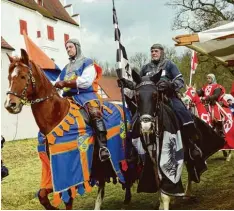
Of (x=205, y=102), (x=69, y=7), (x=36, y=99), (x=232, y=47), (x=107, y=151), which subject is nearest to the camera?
(x=36, y=99)

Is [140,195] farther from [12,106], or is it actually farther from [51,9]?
[51,9]

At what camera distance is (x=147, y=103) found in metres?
4.71

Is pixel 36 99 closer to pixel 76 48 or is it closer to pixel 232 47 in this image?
pixel 76 48

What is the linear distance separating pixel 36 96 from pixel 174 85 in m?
1.79

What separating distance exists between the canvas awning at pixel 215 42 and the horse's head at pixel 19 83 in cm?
182

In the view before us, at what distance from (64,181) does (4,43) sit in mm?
21917

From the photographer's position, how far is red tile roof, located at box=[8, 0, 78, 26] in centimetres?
3171

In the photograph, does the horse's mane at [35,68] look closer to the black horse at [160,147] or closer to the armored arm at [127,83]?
the armored arm at [127,83]

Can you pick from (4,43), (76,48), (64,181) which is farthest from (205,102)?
(4,43)

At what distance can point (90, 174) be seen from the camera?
5.37 metres

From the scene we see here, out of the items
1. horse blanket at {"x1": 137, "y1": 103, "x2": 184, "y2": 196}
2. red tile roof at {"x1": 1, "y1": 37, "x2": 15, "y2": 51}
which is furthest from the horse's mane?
red tile roof at {"x1": 1, "y1": 37, "x2": 15, "y2": 51}

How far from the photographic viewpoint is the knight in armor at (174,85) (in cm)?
548

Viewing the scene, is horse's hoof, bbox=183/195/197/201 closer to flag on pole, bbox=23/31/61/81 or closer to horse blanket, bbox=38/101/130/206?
horse blanket, bbox=38/101/130/206

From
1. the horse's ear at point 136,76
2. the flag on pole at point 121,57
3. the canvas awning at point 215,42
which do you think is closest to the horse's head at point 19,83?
the horse's ear at point 136,76
